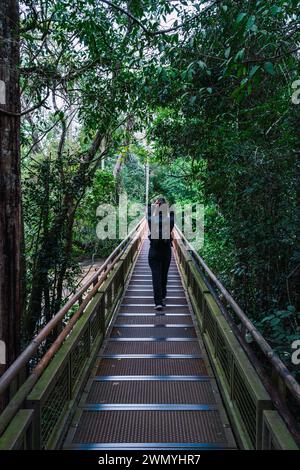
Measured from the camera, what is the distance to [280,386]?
88.2 inches

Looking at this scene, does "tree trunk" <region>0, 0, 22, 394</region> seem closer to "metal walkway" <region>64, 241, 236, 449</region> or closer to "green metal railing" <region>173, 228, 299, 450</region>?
"metal walkway" <region>64, 241, 236, 449</region>

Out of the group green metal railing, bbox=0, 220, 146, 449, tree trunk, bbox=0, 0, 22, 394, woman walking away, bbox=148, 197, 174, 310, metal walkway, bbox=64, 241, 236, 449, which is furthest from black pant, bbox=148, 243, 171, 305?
tree trunk, bbox=0, 0, 22, 394

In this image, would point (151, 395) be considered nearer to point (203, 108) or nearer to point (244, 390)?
point (244, 390)

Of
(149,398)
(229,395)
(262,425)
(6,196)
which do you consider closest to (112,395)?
(149,398)

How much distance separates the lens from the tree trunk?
12.4 ft

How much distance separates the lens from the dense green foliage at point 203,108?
4316 mm

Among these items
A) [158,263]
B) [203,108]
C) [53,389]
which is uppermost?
[203,108]

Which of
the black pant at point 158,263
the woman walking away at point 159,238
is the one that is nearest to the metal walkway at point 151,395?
the black pant at point 158,263

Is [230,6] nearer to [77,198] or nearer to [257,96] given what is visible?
[257,96]

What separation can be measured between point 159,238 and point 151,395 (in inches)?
112

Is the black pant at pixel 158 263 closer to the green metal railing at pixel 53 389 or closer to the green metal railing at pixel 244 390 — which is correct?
the green metal railing at pixel 53 389

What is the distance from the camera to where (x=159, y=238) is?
5863mm

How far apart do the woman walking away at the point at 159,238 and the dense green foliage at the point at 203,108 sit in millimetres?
1064

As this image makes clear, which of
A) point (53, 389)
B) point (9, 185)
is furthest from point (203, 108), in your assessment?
point (53, 389)
